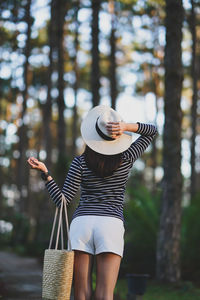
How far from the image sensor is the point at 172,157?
953 cm

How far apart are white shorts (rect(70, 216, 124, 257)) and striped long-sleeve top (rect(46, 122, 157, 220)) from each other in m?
0.06

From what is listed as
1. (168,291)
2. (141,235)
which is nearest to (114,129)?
(168,291)

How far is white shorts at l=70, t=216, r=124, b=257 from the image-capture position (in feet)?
11.6

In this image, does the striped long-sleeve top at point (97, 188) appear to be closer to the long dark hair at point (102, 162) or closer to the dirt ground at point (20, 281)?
the long dark hair at point (102, 162)

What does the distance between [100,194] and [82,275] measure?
600 millimetres

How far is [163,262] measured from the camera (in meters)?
9.38

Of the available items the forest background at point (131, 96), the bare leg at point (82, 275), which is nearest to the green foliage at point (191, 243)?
the forest background at point (131, 96)

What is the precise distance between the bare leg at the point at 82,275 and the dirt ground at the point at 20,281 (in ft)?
10.8

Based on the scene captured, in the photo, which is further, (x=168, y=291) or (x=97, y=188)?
(x=168, y=291)

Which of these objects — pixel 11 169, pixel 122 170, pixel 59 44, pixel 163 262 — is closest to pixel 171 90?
pixel 163 262

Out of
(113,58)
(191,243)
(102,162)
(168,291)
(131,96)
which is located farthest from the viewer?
(131,96)

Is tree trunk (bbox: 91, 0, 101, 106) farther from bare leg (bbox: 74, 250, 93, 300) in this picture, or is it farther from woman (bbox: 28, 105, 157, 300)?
bare leg (bbox: 74, 250, 93, 300)

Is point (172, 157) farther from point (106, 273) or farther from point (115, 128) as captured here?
point (106, 273)

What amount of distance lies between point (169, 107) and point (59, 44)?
9986 mm
